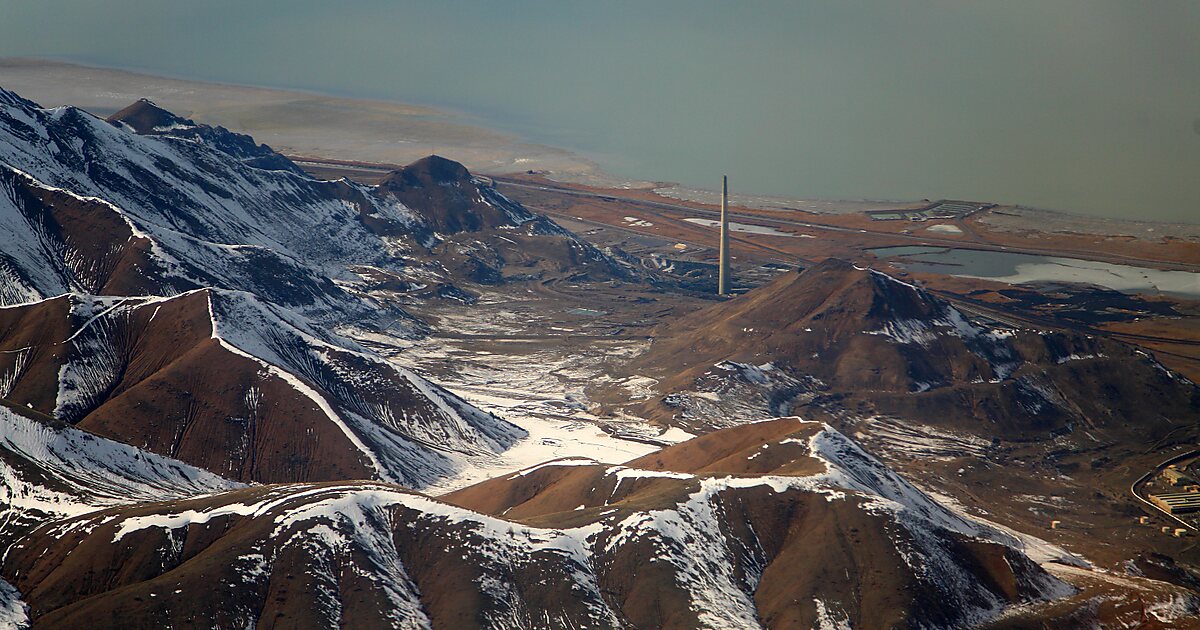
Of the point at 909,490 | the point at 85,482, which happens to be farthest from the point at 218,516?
the point at 909,490

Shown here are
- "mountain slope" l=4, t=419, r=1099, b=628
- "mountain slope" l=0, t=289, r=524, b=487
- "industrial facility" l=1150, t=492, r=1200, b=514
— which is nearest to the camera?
"mountain slope" l=4, t=419, r=1099, b=628

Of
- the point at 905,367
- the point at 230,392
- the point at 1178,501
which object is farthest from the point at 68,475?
the point at 1178,501

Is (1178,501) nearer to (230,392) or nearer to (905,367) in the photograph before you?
(905,367)

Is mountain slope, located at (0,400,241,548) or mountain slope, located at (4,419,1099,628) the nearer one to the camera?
mountain slope, located at (4,419,1099,628)

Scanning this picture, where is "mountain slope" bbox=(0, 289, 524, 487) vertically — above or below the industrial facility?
above

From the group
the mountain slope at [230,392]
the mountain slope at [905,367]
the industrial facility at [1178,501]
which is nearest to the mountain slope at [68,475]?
the mountain slope at [230,392]

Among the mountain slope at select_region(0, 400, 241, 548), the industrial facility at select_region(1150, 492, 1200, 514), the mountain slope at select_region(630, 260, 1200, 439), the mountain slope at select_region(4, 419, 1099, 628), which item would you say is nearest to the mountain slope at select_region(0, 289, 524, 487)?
the mountain slope at select_region(0, 400, 241, 548)

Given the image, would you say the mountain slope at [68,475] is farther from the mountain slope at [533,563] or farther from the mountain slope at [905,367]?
the mountain slope at [905,367]

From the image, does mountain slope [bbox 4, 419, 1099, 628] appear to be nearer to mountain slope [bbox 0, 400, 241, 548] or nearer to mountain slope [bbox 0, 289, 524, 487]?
mountain slope [bbox 0, 400, 241, 548]
